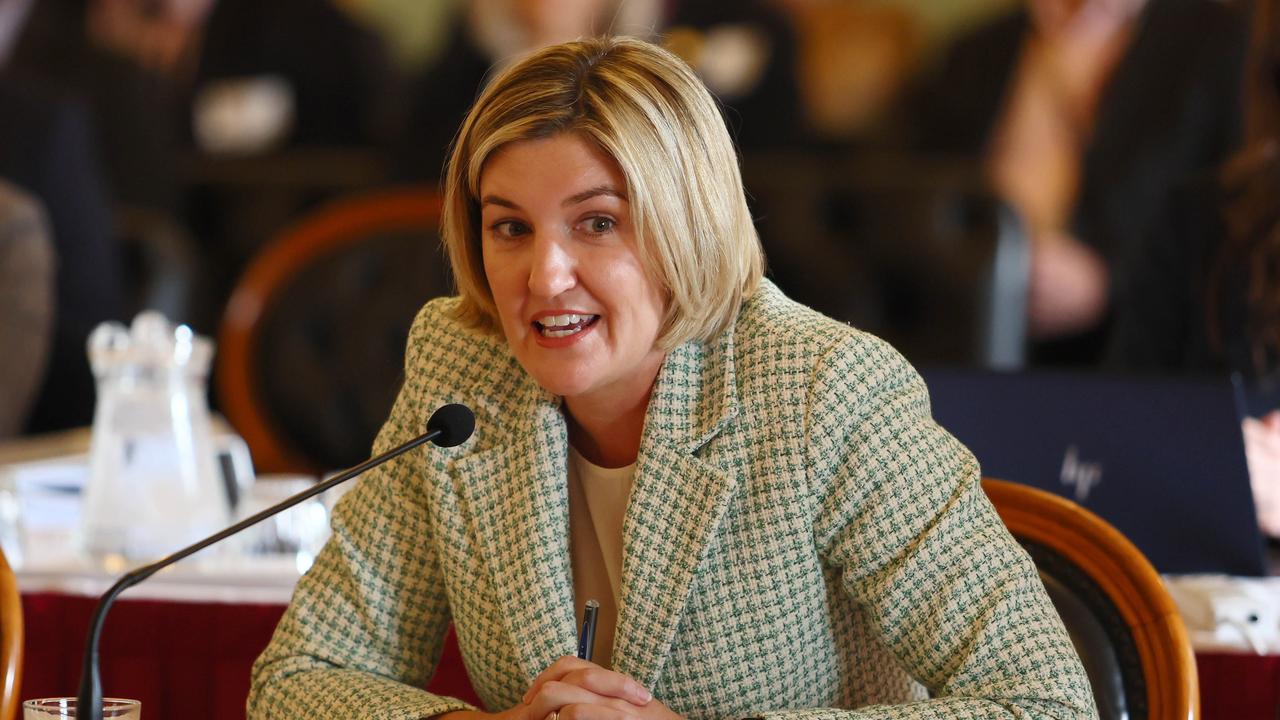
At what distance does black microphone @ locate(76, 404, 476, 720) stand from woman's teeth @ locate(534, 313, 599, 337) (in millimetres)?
90

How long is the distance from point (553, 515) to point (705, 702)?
0.19 metres

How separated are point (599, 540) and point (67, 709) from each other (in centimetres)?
43

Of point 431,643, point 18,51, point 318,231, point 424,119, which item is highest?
point 18,51

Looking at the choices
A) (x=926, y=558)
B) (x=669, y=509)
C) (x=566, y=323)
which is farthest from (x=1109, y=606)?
(x=566, y=323)

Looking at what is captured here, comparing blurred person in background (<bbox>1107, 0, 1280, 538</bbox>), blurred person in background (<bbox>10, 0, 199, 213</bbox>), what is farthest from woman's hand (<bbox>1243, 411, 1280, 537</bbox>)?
blurred person in background (<bbox>10, 0, 199, 213</bbox>)

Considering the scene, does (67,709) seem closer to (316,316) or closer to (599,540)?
(599,540)

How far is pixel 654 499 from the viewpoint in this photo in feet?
3.88

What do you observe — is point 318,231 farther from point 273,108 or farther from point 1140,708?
point 273,108

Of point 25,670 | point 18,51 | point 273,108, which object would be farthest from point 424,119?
point 25,670

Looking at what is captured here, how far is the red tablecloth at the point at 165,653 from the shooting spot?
1489mm

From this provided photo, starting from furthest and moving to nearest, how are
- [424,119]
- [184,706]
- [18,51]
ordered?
[18,51], [424,119], [184,706]

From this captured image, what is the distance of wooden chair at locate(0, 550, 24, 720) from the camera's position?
113cm

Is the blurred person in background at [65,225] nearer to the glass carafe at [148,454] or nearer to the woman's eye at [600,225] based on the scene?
the glass carafe at [148,454]

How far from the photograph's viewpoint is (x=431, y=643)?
1303mm
